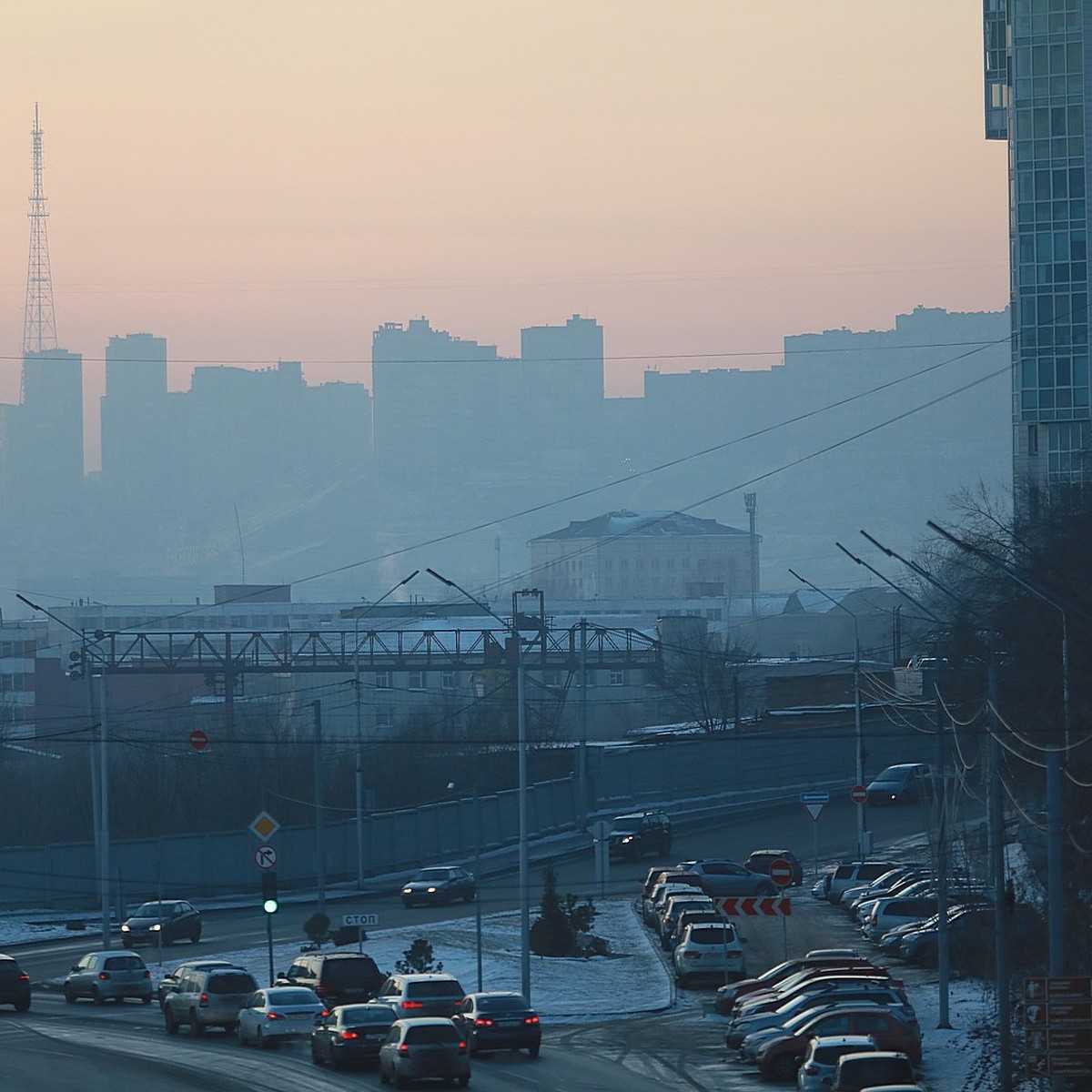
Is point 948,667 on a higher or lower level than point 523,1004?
higher

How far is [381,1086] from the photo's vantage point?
2769cm

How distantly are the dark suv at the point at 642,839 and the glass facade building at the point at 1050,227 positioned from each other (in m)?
Answer: 25.8

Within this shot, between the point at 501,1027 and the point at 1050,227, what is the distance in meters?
61.8

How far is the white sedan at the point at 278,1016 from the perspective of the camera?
1302 inches

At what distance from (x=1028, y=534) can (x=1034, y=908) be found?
2016 centimetres

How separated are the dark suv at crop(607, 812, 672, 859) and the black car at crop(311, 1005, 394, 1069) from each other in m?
35.1

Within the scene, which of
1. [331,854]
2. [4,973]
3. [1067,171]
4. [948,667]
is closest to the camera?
[4,973]

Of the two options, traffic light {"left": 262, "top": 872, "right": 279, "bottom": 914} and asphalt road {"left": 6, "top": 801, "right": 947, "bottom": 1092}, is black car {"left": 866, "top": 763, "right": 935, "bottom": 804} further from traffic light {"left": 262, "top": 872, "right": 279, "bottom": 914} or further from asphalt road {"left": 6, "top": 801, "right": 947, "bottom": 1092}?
traffic light {"left": 262, "top": 872, "right": 279, "bottom": 914}

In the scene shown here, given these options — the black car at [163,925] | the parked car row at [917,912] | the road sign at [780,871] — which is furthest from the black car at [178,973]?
the parked car row at [917,912]

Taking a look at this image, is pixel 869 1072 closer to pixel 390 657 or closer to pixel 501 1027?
pixel 501 1027

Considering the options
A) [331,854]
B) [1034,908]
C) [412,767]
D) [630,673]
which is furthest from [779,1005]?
[630,673]

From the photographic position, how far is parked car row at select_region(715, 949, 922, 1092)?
2470cm

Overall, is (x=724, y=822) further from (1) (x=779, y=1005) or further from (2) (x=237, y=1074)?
(2) (x=237, y=1074)

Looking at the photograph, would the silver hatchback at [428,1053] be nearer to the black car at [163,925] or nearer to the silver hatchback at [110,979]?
the silver hatchback at [110,979]
